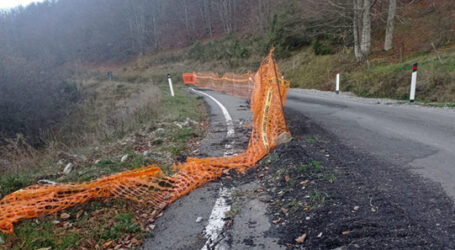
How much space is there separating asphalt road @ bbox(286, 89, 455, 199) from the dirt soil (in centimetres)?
35

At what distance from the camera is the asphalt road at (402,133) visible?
3658 mm

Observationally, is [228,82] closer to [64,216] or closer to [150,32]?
[64,216]

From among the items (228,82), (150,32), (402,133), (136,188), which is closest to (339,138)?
(402,133)

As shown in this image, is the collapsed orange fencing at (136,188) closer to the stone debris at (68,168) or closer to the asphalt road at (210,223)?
the asphalt road at (210,223)

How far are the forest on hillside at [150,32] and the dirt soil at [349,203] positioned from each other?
41.4 feet

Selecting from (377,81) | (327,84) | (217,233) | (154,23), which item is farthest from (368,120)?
(154,23)

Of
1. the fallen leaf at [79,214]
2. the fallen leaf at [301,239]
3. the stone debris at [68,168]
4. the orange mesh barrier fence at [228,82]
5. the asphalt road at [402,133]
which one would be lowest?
the fallen leaf at [79,214]

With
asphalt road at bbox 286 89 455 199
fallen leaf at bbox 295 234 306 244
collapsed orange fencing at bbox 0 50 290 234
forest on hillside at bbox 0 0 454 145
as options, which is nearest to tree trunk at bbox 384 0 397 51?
forest on hillside at bbox 0 0 454 145

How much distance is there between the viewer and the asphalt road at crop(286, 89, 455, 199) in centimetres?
366

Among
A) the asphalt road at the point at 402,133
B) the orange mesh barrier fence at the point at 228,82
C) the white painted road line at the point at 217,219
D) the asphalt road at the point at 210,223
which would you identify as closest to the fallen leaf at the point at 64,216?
the asphalt road at the point at 210,223

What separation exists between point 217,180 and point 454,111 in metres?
6.48

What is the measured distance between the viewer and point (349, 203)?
2572 millimetres

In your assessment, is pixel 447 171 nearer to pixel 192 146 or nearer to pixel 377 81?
pixel 192 146

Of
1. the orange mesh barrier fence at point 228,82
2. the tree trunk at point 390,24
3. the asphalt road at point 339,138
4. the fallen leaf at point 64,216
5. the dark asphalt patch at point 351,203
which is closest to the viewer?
the dark asphalt patch at point 351,203
